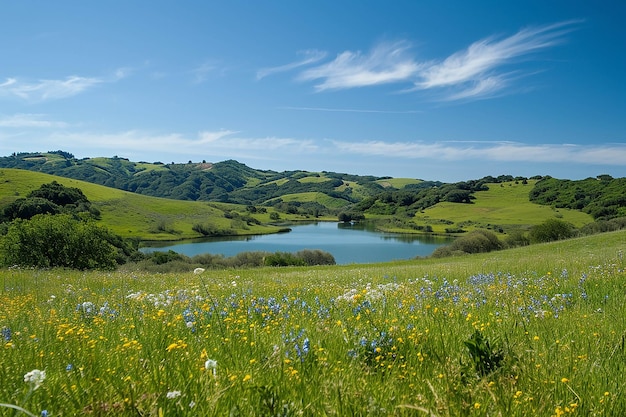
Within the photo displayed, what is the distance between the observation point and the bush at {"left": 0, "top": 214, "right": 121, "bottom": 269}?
36344mm

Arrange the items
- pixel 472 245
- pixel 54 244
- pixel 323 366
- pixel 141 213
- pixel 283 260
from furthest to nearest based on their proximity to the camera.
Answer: pixel 141 213 < pixel 472 245 < pixel 283 260 < pixel 54 244 < pixel 323 366

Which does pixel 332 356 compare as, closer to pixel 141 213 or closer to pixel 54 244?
pixel 54 244

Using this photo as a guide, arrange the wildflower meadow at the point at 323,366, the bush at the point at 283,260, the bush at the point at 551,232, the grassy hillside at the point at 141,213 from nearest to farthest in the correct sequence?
the wildflower meadow at the point at 323,366 < the bush at the point at 283,260 < the bush at the point at 551,232 < the grassy hillside at the point at 141,213

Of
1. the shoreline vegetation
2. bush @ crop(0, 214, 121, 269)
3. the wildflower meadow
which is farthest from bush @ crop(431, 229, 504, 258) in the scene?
the wildflower meadow

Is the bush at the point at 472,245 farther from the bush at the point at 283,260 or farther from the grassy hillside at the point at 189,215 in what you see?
the grassy hillside at the point at 189,215

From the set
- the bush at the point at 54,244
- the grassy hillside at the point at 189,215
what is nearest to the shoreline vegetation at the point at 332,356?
the bush at the point at 54,244

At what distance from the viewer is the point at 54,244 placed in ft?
126

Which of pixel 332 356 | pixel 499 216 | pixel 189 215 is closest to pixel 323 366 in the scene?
pixel 332 356

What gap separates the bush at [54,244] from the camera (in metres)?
36.3

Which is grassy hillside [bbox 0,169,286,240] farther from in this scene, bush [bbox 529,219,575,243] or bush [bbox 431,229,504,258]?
bush [bbox 529,219,575,243]

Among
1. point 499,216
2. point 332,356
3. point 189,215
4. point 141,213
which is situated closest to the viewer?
point 332,356

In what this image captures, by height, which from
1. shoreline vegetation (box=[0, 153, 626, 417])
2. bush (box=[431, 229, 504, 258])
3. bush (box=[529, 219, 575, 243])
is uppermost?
shoreline vegetation (box=[0, 153, 626, 417])

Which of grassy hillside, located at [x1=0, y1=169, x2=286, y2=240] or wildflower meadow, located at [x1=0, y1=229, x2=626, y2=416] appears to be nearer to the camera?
wildflower meadow, located at [x1=0, y1=229, x2=626, y2=416]

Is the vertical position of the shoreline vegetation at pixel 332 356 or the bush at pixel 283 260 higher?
the shoreline vegetation at pixel 332 356
